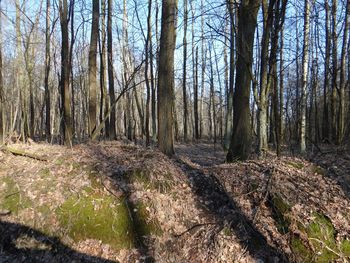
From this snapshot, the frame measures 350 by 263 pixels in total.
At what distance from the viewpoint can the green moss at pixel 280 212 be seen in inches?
226

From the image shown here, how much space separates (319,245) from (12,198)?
17.9ft

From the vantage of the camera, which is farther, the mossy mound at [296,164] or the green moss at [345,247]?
the mossy mound at [296,164]

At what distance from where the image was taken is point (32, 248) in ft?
18.5

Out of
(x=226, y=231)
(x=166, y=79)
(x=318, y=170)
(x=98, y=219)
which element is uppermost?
(x=166, y=79)

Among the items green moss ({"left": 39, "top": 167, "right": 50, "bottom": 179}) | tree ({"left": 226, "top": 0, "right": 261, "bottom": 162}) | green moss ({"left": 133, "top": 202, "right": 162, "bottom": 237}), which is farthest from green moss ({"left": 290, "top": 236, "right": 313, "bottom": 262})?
green moss ({"left": 39, "top": 167, "right": 50, "bottom": 179})

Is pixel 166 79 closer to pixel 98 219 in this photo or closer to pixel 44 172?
pixel 44 172

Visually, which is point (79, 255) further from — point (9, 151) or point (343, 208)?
point (343, 208)

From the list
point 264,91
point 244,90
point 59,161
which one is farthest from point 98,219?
point 264,91

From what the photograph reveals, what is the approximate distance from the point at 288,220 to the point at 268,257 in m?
0.80

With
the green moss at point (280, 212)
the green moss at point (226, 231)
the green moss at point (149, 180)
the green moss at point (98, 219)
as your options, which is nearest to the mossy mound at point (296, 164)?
the green moss at point (280, 212)

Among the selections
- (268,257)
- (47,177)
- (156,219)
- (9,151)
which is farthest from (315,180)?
(9,151)

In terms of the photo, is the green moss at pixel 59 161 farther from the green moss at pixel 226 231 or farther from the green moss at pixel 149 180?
the green moss at pixel 226 231

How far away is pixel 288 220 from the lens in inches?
228

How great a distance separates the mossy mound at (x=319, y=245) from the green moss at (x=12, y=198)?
4.74 meters
